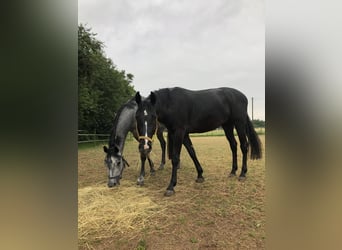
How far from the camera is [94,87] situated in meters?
17.4

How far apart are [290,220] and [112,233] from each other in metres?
2.24

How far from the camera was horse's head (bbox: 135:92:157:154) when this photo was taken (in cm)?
355

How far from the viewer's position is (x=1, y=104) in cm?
80

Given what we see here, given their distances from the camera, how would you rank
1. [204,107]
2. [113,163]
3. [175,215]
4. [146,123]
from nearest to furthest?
[175,215] < [146,123] < [113,163] < [204,107]

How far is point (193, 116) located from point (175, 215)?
7.11 feet

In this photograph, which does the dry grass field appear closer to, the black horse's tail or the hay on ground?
the hay on ground

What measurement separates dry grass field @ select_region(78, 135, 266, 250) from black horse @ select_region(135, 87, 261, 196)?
45cm

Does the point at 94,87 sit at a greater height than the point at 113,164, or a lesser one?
greater

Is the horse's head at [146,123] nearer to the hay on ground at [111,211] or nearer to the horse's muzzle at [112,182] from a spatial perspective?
the hay on ground at [111,211]

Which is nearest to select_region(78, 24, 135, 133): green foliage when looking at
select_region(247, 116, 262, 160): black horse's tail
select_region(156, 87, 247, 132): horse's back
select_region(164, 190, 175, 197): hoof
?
select_region(156, 87, 247, 132): horse's back

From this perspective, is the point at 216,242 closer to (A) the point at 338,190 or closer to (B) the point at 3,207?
(A) the point at 338,190

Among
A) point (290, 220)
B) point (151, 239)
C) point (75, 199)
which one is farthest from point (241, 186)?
point (75, 199)

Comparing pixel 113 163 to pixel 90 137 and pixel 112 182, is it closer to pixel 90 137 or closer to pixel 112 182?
pixel 112 182

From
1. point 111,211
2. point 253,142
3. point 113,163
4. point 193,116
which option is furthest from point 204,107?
point 111,211
